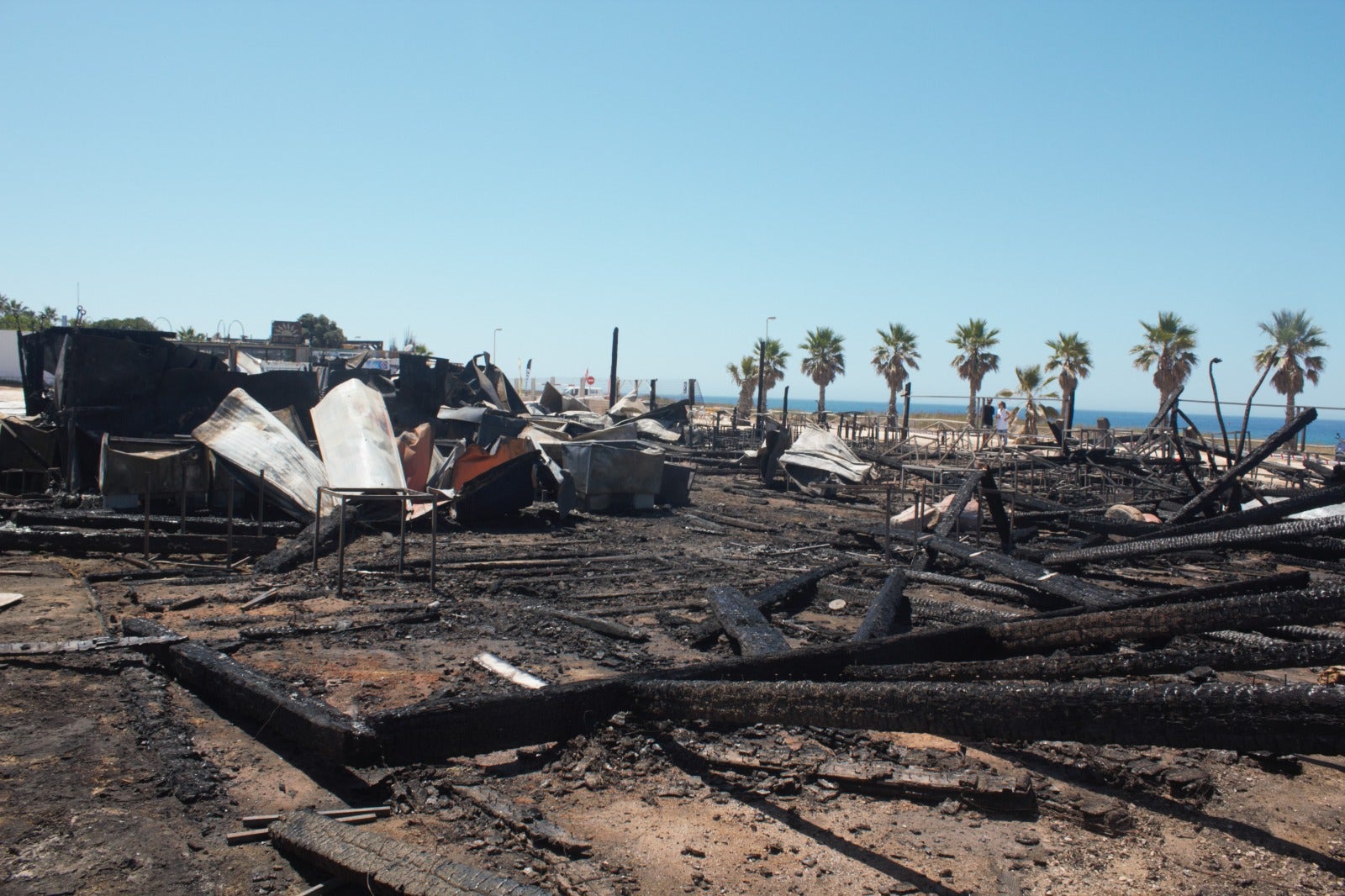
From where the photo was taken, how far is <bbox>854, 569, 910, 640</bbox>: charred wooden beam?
7.12 meters

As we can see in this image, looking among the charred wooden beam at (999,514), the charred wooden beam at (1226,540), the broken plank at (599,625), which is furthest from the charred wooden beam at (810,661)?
the charred wooden beam at (999,514)

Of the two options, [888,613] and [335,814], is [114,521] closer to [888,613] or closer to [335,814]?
[335,814]

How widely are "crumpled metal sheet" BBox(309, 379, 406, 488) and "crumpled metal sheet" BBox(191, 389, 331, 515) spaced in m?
0.36

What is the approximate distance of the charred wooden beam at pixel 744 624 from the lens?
6.66 m

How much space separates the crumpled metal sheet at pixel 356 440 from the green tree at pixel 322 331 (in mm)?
45441

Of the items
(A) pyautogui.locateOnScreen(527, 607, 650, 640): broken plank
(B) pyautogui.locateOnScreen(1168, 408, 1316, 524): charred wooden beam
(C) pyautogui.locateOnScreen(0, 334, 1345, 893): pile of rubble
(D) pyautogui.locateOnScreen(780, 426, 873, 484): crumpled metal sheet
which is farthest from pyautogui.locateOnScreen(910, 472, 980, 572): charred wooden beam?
(D) pyautogui.locateOnScreen(780, 426, 873, 484): crumpled metal sheet

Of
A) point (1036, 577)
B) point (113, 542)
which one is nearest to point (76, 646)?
point (113, 542)

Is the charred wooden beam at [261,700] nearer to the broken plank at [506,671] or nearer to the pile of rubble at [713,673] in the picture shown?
the pile of rubble at [713,673]

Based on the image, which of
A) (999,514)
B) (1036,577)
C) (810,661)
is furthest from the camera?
(999,514)

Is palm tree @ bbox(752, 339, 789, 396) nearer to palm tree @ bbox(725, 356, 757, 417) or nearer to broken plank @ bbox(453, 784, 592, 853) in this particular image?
palm tree @ bbox(725, 356, 757, 417)

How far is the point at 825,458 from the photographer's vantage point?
23.3 meters

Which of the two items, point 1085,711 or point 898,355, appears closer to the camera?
point 1085,711

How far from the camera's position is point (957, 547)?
1067cm

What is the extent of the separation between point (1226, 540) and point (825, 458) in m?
14.9
